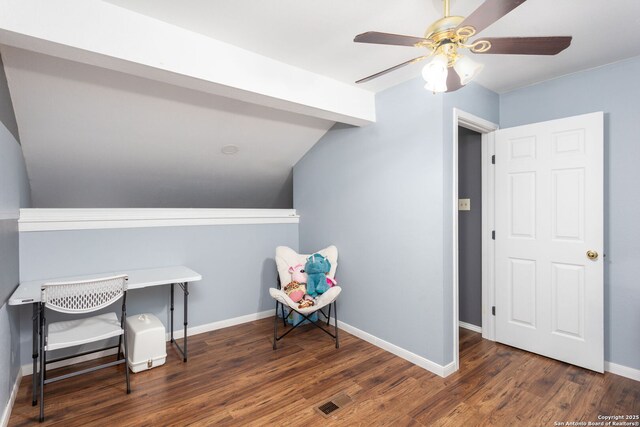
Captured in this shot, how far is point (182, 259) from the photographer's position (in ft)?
10.7

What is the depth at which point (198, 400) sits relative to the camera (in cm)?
223

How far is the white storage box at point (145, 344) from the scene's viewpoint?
8.36 ft

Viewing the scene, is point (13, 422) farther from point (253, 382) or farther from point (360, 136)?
point (360, 136)

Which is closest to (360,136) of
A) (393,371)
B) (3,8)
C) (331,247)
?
(331,247)

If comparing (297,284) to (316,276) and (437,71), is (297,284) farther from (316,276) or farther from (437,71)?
(437,71)

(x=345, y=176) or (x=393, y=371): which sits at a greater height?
(x=345, y=176)

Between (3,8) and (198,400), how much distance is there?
2429 millimetres

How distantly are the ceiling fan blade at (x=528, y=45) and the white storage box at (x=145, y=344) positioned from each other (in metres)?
2.92

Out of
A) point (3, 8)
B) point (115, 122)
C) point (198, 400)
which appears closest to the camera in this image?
→ point (3, 8)

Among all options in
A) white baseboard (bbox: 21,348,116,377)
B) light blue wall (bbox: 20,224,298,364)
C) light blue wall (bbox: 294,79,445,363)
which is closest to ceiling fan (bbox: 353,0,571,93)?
light blue wall (bbox: 294,79,445,363)

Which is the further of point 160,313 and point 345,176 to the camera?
point 345,176

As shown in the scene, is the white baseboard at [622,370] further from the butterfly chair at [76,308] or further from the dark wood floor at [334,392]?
the butterfly chair at [76,308]

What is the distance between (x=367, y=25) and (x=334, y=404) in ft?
7.96

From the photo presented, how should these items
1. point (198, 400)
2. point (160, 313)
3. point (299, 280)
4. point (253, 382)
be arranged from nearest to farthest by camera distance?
point (198, 400) < point (253, 382) < point (160, 313) < point (299, 280)
